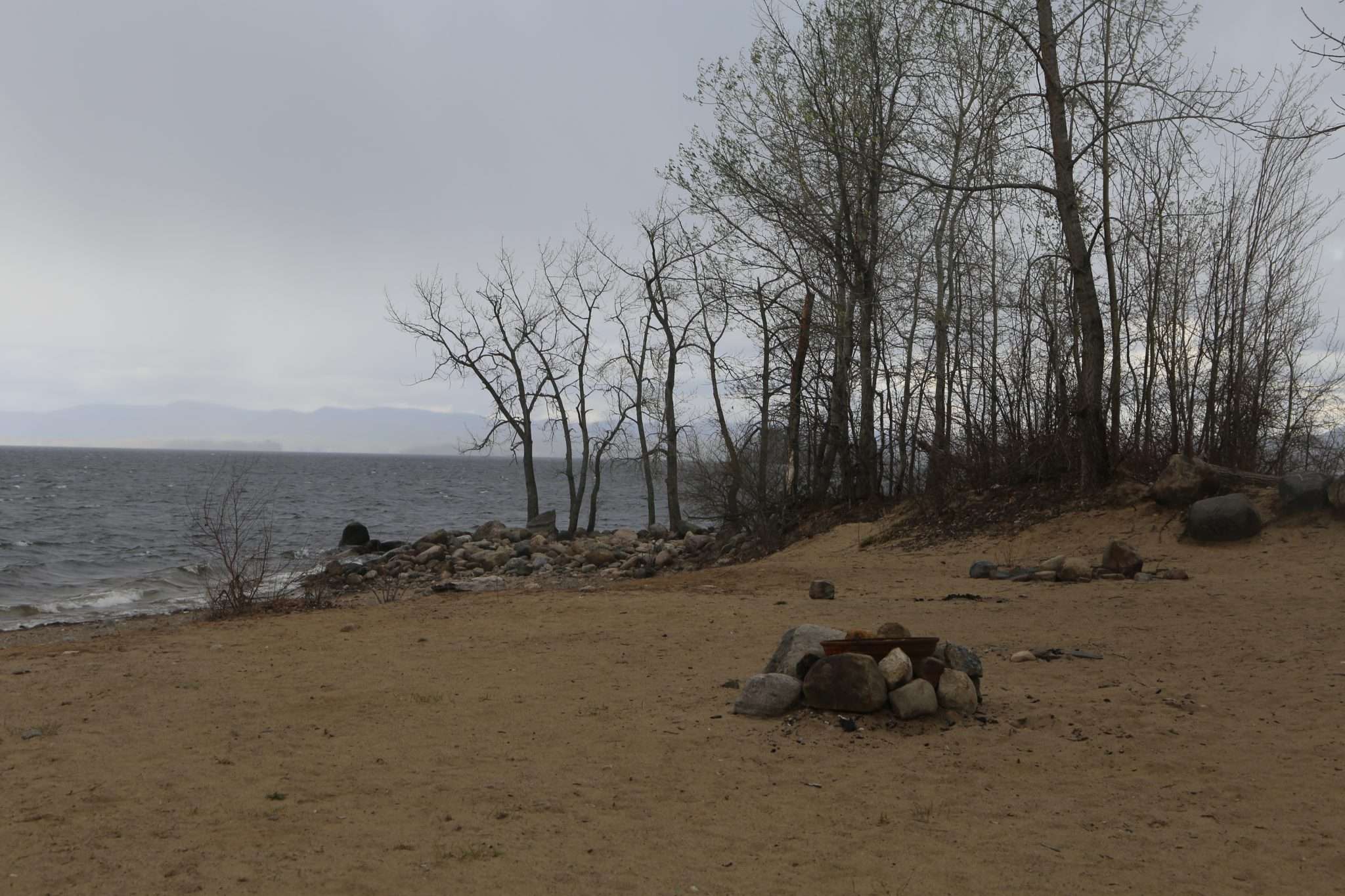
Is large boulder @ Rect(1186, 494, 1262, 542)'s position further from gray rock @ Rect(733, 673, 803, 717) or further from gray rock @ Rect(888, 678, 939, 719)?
gray rock @ Rect(733, 673, 803, 717)

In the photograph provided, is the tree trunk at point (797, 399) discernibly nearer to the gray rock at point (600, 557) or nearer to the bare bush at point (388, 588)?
the gray rock at point (600, 557)

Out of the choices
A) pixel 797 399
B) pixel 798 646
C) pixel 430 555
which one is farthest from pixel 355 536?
pixel 798 646

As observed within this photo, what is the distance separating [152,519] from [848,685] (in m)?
40.4

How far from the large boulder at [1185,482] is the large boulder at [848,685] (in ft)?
28.4

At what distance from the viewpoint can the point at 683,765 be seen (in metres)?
5.73

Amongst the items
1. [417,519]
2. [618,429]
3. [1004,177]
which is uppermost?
[1004,177]

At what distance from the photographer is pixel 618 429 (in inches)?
1229

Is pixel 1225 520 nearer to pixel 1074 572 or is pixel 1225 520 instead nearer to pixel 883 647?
pixel 1074 572

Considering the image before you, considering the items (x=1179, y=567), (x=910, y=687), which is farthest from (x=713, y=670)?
(x=1179, y=567)

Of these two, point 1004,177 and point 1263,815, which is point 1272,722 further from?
point 1004,177

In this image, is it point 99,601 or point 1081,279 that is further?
point 99,601

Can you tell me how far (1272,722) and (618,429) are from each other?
2592cm

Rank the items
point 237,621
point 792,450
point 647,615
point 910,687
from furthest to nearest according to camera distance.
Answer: point 792,450 < point 237,621 < point 647,615 < point 910,687

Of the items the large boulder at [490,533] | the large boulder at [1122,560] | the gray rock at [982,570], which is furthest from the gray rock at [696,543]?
the large boulder at [1122,560]
